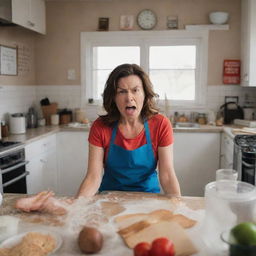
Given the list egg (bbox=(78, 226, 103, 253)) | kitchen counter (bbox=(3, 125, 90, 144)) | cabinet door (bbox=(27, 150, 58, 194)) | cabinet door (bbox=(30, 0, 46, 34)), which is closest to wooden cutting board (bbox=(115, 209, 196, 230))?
egg (bbox=(78, 226, 103, 253))

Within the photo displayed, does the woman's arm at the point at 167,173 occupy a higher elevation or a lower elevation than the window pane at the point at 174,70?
lower

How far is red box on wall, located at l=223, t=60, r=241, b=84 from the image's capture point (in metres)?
4.02

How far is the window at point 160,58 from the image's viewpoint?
164 inches

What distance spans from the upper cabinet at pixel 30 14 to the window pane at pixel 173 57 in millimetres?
1379

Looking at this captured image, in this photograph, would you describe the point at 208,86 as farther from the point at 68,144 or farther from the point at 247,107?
the point at 68,144

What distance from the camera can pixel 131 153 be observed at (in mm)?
1793

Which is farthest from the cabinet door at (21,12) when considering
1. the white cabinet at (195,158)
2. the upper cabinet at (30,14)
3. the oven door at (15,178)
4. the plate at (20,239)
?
the plate at (20,239)

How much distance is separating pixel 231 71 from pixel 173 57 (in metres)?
0.73

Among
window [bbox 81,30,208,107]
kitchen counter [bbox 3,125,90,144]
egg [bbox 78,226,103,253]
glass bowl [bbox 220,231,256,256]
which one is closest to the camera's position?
glass bowl [bbox 220,231,256,256]

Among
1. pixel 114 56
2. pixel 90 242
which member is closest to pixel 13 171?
pixel 90 242

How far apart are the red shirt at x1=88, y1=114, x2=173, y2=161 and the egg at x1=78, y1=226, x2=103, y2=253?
864mm

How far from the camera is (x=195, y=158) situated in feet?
12.1

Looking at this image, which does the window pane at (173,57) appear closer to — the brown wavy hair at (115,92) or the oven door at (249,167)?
the oven door at (249,167)

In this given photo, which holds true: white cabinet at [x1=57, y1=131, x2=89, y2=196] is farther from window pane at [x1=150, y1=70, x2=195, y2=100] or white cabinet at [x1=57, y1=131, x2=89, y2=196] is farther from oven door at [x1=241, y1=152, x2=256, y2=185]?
oven door at [x1=241, y1=152, x2=256, y2=185]
